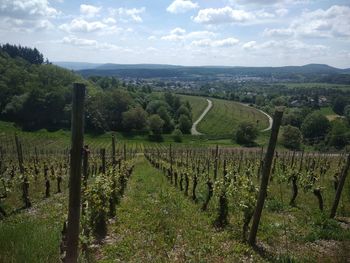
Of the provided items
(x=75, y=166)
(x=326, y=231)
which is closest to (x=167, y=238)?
(x=326, y=231)

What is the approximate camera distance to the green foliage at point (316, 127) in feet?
305

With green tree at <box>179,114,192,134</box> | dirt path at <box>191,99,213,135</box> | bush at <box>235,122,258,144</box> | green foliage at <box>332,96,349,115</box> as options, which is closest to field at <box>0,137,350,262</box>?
bush at <box>235,122,258,144</box>

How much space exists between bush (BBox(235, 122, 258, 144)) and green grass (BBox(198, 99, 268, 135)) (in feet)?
29.4

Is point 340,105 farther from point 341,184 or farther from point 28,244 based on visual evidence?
point 28,244

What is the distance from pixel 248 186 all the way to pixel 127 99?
90.0 metres

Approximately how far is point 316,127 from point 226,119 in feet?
86.7

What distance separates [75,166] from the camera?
4.92 meters

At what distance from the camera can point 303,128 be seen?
9462 cm

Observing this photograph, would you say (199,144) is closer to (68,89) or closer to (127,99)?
(127,99)

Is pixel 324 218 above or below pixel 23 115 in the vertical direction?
above

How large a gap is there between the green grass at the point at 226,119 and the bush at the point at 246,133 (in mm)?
8970

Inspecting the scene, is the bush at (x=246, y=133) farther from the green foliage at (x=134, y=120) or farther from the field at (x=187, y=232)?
the field at (x=187, y=232)

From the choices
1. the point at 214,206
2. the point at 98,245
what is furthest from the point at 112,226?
the point at 214,206

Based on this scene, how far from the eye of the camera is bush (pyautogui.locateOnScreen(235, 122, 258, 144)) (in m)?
84.4
